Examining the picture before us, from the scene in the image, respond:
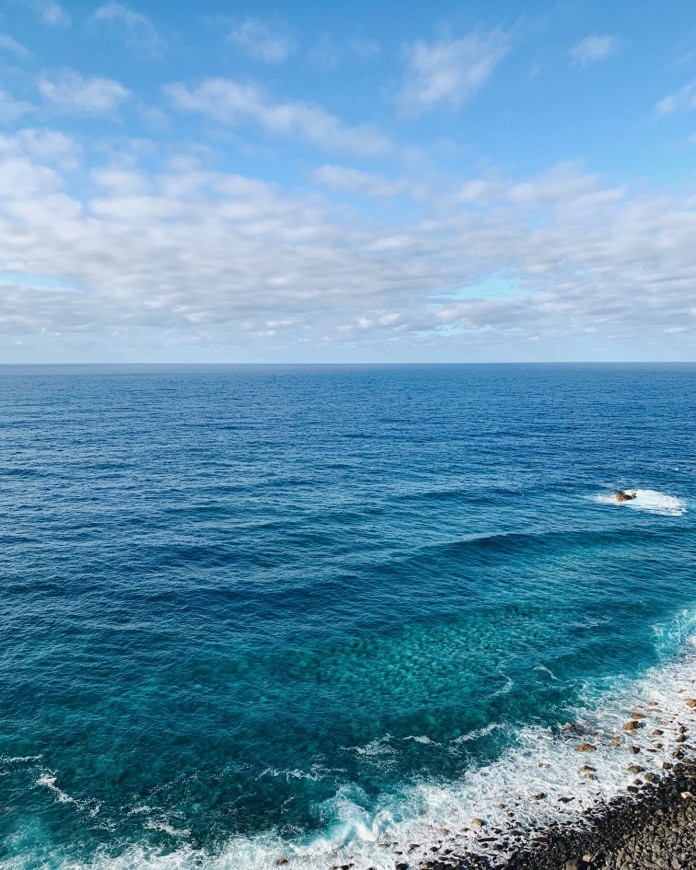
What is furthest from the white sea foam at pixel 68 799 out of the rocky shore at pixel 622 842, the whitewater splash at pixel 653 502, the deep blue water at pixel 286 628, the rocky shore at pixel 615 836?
the whitewater splash at pixel 653 502

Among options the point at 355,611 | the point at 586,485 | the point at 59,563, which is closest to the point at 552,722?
the point at 355,611

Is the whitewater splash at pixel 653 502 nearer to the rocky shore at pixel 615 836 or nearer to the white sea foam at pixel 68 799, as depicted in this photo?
the rocky shore at pixel 615 836

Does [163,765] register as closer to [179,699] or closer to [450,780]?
[179,699]

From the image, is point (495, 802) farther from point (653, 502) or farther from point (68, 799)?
point (653, 502)

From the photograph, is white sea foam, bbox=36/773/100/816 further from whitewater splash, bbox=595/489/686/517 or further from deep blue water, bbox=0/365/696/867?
whitewater splash, bbox=595/489/686/517

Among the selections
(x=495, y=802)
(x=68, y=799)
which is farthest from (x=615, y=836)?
(x=68, y=799)
